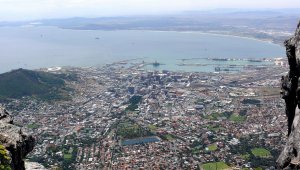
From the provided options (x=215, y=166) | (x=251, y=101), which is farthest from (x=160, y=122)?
(x=215, y=166)

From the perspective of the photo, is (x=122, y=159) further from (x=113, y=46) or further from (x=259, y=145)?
(x=113, y=46)

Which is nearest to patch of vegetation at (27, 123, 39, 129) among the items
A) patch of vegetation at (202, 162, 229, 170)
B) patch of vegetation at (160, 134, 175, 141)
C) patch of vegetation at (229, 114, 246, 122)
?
patch of vegetation at (160, 134, 175, 141)

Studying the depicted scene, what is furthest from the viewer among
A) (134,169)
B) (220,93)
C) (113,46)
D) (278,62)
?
(113,46)

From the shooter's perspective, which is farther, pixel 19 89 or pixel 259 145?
pixel 19 89

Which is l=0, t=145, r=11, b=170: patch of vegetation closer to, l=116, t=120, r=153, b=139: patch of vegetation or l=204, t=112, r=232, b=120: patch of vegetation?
l=116, t=120, r=153, b=139: patch of vegetation

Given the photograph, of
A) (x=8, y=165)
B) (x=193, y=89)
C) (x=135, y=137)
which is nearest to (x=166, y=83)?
(x=193, y=89)

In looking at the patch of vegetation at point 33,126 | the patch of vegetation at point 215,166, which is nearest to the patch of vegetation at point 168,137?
the patch of vegetation at point 215,166
